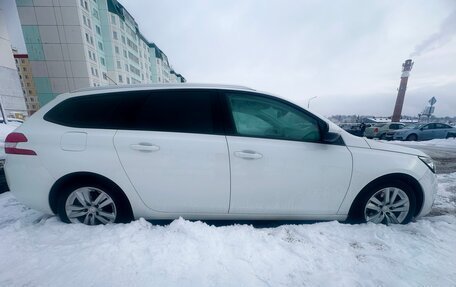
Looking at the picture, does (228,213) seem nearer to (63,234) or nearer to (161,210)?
(161,210)

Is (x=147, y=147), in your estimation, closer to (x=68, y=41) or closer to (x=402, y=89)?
(x=68, y=41)

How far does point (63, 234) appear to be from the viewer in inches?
87.3

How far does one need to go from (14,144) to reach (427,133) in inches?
794

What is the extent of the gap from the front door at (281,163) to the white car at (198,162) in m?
0.01

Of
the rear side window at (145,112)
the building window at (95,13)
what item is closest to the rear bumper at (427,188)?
the rear side window at (145,112)

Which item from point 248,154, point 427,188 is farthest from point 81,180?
point 427,188

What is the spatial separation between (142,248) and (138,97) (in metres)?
1.66

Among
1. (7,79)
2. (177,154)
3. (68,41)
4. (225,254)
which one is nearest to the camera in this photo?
(225,254)

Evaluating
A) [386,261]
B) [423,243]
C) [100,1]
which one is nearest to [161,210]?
[386,261]

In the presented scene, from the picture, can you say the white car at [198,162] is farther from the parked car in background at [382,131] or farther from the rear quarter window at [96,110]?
the parked car in background at [382,131]

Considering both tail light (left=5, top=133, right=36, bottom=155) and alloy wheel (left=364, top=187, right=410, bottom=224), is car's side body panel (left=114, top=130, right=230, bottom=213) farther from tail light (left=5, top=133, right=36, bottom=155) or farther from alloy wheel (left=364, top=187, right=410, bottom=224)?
alloy wheel (left=364, top=187, right=410, bottom=224)

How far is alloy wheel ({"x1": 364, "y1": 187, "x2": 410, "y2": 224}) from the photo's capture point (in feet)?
8.08

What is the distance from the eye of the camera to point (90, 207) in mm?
2361

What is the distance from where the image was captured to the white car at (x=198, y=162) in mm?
2223
